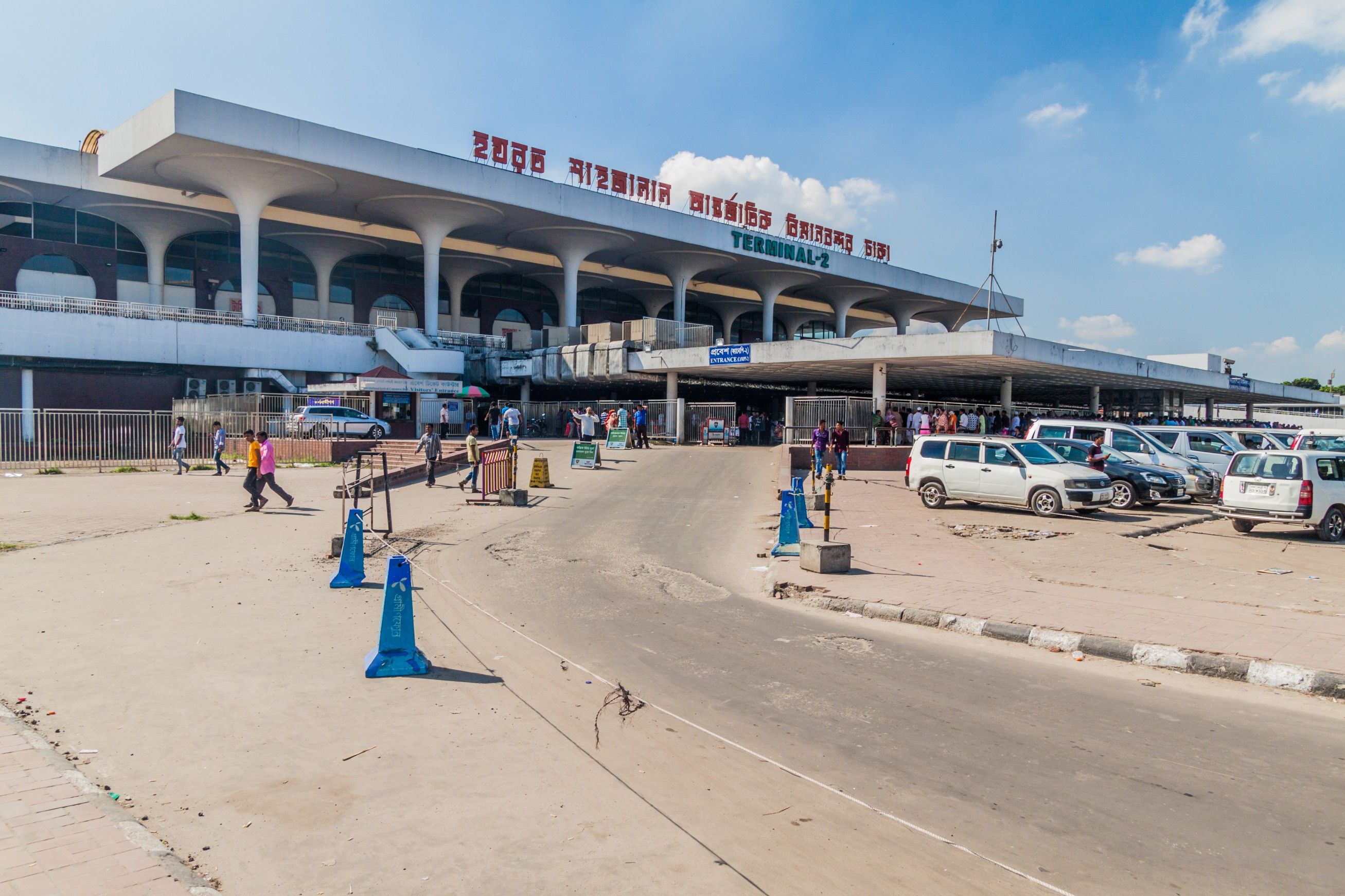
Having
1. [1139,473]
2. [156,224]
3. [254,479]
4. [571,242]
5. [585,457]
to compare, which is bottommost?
[254,479]

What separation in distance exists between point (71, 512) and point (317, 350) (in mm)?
29717

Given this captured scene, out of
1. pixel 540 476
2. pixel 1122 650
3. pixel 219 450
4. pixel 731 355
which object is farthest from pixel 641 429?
pixel 1122 650

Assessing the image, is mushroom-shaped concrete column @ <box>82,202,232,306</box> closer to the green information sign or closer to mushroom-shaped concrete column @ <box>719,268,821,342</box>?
the green information sign

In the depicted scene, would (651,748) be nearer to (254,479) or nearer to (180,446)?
(254,479)

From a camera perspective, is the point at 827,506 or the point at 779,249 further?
the point at 779,249

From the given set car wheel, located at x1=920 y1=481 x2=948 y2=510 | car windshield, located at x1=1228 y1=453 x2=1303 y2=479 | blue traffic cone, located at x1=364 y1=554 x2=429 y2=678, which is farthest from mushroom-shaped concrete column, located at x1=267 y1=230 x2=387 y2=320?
Answer: car windshield, located at x1=1228 y1=453 x2=1303 y2=479

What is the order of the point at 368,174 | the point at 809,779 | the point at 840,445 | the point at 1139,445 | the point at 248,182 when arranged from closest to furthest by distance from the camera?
1. the point at 809,779
2. the point at 1139,445
3. the point at 840,445
4. the point at 248,182
5. the point at 368,174

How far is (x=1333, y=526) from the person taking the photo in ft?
48.5

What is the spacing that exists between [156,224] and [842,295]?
5254cm

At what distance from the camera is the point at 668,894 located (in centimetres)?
365

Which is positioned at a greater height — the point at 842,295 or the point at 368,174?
the point at 368,174

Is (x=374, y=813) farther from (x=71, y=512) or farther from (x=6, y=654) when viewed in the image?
(x=71, y=512)

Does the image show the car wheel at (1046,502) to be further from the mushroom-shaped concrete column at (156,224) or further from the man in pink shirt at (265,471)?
the mushroom-shaped concrete column at (156,224)

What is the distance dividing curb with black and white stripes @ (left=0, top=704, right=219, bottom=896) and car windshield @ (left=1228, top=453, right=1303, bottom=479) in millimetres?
17118
